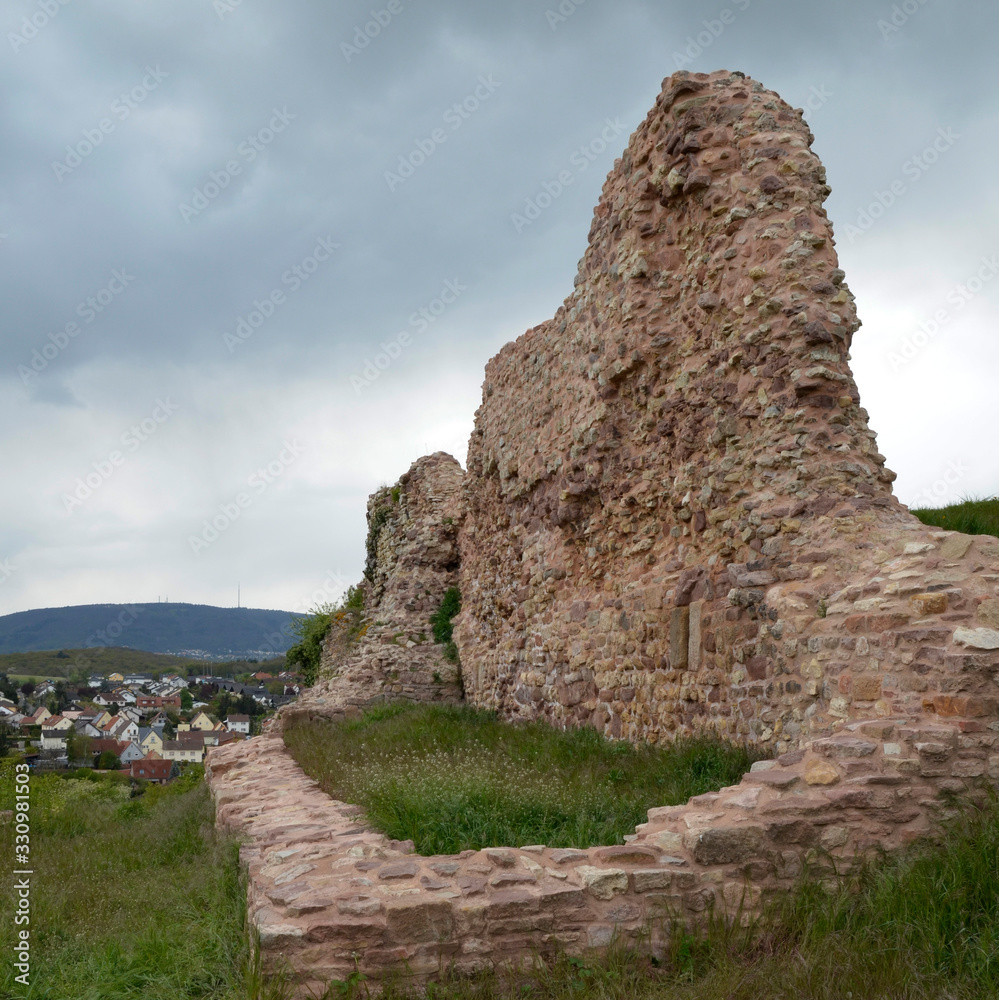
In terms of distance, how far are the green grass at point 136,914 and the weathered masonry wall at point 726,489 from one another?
3.53 m

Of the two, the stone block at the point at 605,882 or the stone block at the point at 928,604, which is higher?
the stone block at the point at 928,604

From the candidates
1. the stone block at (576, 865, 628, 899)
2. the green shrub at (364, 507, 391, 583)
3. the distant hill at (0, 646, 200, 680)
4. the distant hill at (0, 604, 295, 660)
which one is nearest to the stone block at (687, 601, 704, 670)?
the stone block at (576, 865, 628, 899)

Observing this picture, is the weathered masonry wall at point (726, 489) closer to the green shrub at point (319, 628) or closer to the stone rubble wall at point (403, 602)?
the stone rubble wall at point (403, 602)

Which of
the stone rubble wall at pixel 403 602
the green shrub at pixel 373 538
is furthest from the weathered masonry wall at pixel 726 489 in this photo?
the green shrub at pixel 373 538

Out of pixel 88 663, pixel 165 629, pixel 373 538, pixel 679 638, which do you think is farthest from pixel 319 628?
pixel 165 629

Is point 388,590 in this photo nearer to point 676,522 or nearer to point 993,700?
point 676,522

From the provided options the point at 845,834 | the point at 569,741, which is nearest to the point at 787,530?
the point at 845,834

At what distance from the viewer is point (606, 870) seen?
3.60 meters

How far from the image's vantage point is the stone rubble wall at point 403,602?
44.2ft

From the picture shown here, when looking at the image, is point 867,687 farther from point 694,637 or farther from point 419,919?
point 419,919

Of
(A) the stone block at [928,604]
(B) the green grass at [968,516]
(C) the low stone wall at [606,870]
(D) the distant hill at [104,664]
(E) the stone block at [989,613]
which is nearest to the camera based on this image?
(C) the low stone wall at [606,870]

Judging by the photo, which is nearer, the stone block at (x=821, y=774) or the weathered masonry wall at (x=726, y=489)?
the stone block at (x=821, y=774)

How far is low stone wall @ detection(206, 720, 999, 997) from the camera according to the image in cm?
327

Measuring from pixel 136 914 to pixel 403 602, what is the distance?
1014 centimetres
